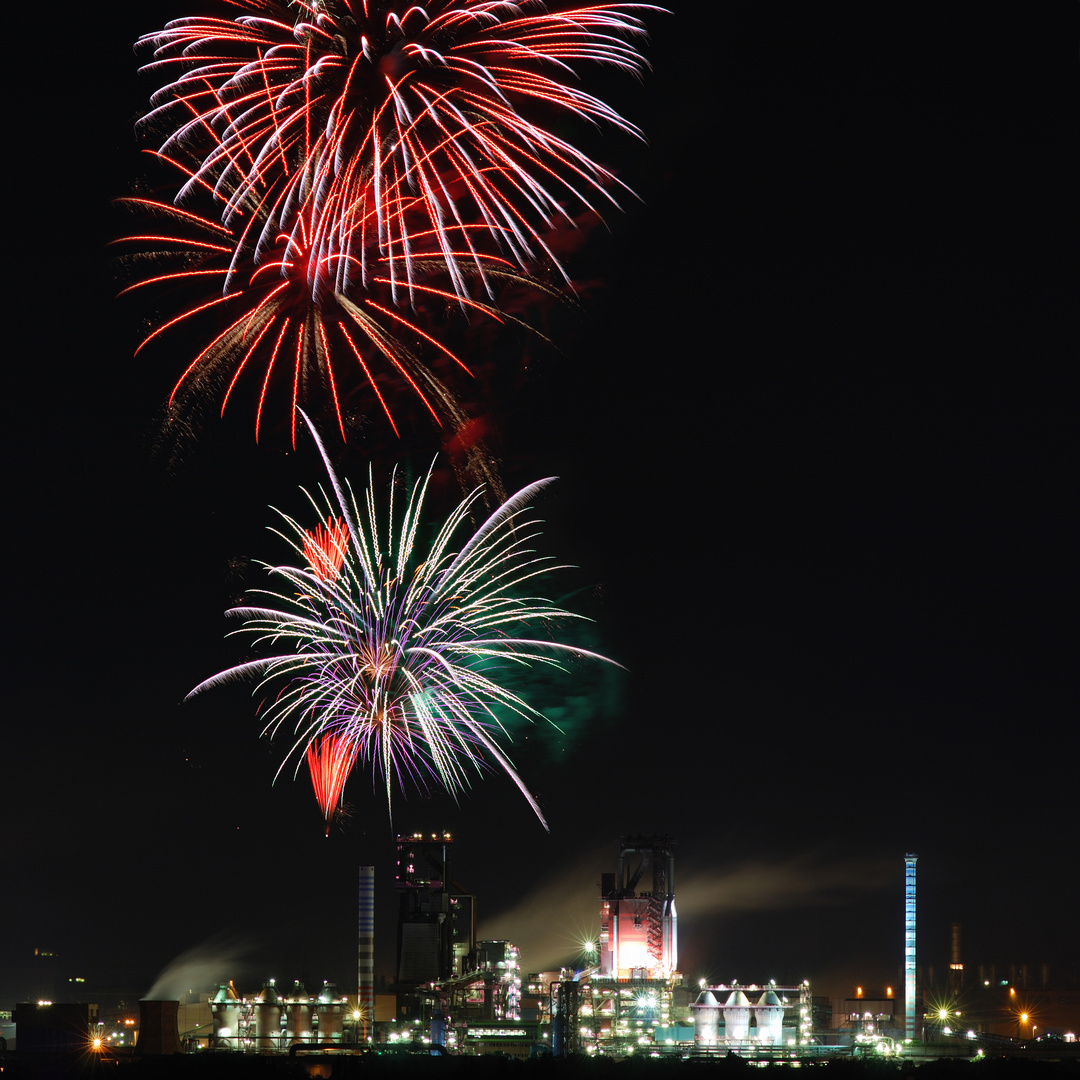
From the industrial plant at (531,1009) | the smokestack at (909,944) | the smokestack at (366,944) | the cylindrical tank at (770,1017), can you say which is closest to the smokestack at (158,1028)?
the industrial plant at (531,1009)

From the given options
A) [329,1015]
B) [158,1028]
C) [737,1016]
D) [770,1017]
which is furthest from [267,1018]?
[770,1017]

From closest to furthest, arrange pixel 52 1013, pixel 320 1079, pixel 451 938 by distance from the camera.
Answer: pixel 320 1079
pixel 52 1013
pixel 451 938

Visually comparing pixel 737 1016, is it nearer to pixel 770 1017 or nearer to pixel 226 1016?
pixel 770 1017

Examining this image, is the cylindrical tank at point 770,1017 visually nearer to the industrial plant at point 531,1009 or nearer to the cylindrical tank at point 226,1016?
the industrial plant at point 531,1009

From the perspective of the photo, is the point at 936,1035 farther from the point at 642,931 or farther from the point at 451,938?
the point at 451,938

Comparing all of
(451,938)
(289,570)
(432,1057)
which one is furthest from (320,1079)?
(451,938)
